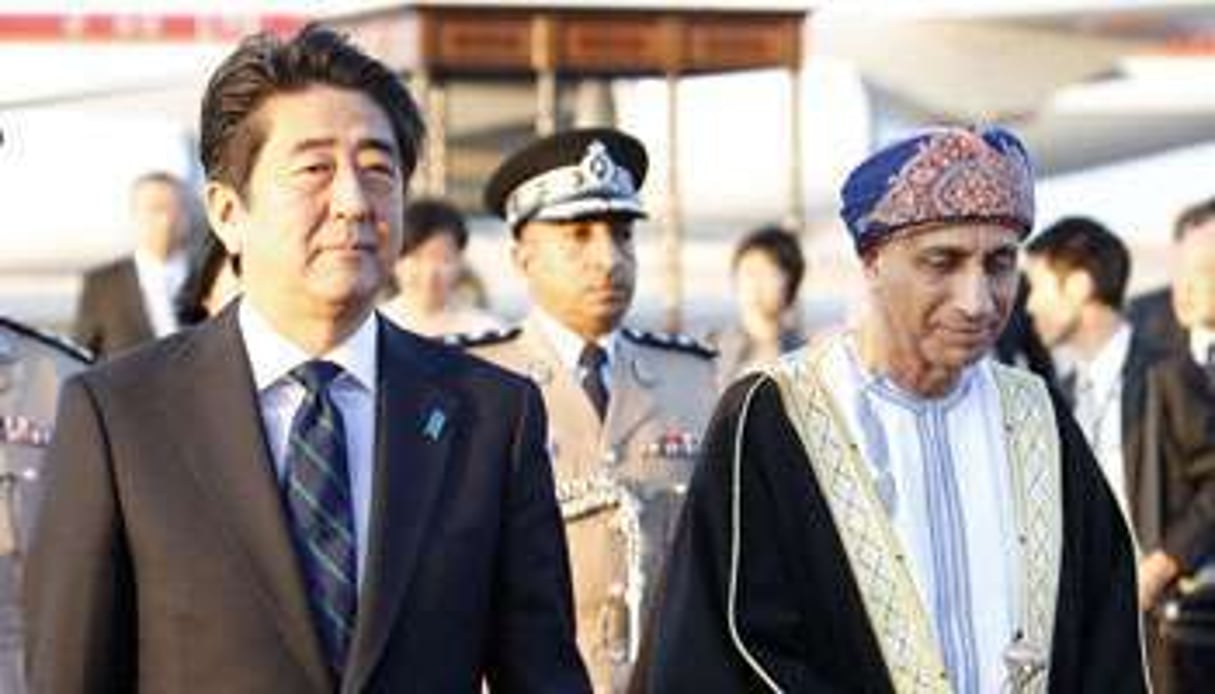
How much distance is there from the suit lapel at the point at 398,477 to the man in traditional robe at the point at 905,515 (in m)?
0.61

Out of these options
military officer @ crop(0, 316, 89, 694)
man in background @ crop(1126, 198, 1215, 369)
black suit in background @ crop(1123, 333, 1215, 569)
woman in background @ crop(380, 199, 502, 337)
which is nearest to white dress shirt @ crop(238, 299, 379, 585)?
military officer @ crop(0, 316, 89, 694)

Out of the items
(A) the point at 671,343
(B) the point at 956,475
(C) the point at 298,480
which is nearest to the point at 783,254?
(A) the point at 671,343

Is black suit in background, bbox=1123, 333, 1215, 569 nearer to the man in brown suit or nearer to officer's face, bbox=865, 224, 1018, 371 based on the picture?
officer's face, bbox=865, 224, 1018, 371

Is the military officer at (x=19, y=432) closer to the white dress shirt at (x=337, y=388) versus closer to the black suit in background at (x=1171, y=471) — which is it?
the white dress shirt at (x=337, y=388)

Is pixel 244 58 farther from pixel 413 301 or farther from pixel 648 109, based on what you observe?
pixel 648 109

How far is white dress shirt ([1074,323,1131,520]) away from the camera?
7.75 meters

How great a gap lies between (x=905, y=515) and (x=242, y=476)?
106 cm

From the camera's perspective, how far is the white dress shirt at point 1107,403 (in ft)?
25.4

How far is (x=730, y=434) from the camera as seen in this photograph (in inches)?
161

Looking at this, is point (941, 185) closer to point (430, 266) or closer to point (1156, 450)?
point (1156, 450)

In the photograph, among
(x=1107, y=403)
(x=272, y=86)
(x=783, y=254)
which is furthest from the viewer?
(x=783, y=254)

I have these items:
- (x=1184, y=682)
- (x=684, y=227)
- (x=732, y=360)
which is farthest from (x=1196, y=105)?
(x=1184, y=682)

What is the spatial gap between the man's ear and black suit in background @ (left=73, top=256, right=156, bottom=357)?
23.2 ft

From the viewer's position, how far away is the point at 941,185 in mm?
3949
